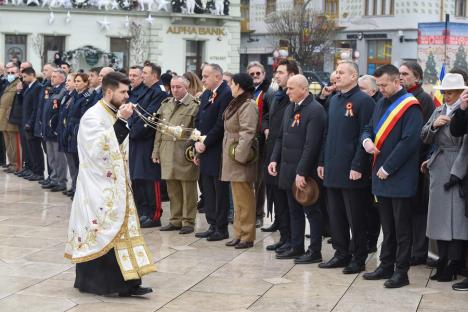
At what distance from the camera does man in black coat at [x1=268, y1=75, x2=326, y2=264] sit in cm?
977

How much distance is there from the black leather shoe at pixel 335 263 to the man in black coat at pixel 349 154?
12 centimetres

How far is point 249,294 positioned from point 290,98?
2.40m

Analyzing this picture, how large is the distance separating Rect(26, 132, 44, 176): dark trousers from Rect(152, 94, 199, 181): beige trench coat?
5723 millimetres

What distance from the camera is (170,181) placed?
11930mm

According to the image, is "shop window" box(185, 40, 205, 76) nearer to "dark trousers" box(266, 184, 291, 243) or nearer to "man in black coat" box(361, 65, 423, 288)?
"dark trousers" box(266, 184, 291, 243)

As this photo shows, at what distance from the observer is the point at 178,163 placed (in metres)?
11.7

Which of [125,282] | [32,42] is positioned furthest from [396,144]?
[32,42]

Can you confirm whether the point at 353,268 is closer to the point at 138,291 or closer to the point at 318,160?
the point at 318,160

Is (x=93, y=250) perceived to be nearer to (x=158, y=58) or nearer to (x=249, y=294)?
(x=249, y=294)

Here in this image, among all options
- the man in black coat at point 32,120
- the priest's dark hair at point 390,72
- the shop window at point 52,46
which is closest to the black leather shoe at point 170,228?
the priest's dark hair at point 390,72

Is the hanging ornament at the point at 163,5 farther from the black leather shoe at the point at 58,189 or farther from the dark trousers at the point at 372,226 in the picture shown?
the dark trousers at the point at 372,226

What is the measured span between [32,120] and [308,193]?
8.35 metres

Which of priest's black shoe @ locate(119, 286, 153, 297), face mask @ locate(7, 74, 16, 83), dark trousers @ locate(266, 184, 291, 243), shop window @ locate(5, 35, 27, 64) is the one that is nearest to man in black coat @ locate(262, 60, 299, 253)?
dark trousers @ locate(266, 184, 291, 243)

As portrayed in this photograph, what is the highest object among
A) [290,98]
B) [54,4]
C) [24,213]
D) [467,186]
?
[54,4]
